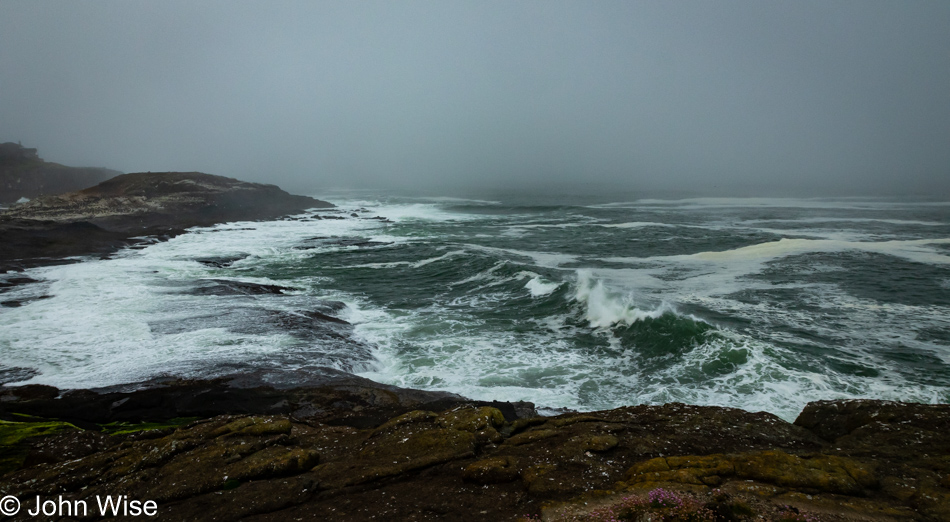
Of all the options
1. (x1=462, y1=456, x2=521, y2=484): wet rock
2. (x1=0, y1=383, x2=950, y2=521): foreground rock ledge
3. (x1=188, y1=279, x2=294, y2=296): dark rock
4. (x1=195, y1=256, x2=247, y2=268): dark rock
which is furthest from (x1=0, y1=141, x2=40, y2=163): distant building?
(x1=462, y1=456, x2=521, y2=484): wet rock

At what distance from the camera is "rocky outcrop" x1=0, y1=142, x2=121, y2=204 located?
2889 inches

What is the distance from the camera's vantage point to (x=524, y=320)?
18.6m

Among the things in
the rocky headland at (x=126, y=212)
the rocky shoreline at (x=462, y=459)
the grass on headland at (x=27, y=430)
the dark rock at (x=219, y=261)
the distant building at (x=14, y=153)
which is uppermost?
the distant building at (x=14, y=153)

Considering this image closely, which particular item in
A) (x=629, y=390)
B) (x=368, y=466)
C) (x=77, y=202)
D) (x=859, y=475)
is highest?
(x=77, y=202)

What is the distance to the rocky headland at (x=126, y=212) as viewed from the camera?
1164 inches

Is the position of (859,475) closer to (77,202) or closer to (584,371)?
(584,371)

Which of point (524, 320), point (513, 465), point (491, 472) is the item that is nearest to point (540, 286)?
point (524, 320)

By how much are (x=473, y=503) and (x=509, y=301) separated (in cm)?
1541

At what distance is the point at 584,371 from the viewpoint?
13875 mm

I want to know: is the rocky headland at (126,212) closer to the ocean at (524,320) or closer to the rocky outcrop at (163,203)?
the rocky outcrop at (163,203)

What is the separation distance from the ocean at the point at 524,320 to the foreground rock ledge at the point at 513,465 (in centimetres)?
343

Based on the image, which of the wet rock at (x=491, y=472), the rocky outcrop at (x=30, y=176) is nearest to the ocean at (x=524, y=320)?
the wet rock at (x=491, y=472)

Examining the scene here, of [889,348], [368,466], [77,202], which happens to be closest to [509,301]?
[889,348]

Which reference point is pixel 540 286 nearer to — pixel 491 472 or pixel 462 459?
pixel 462 459
